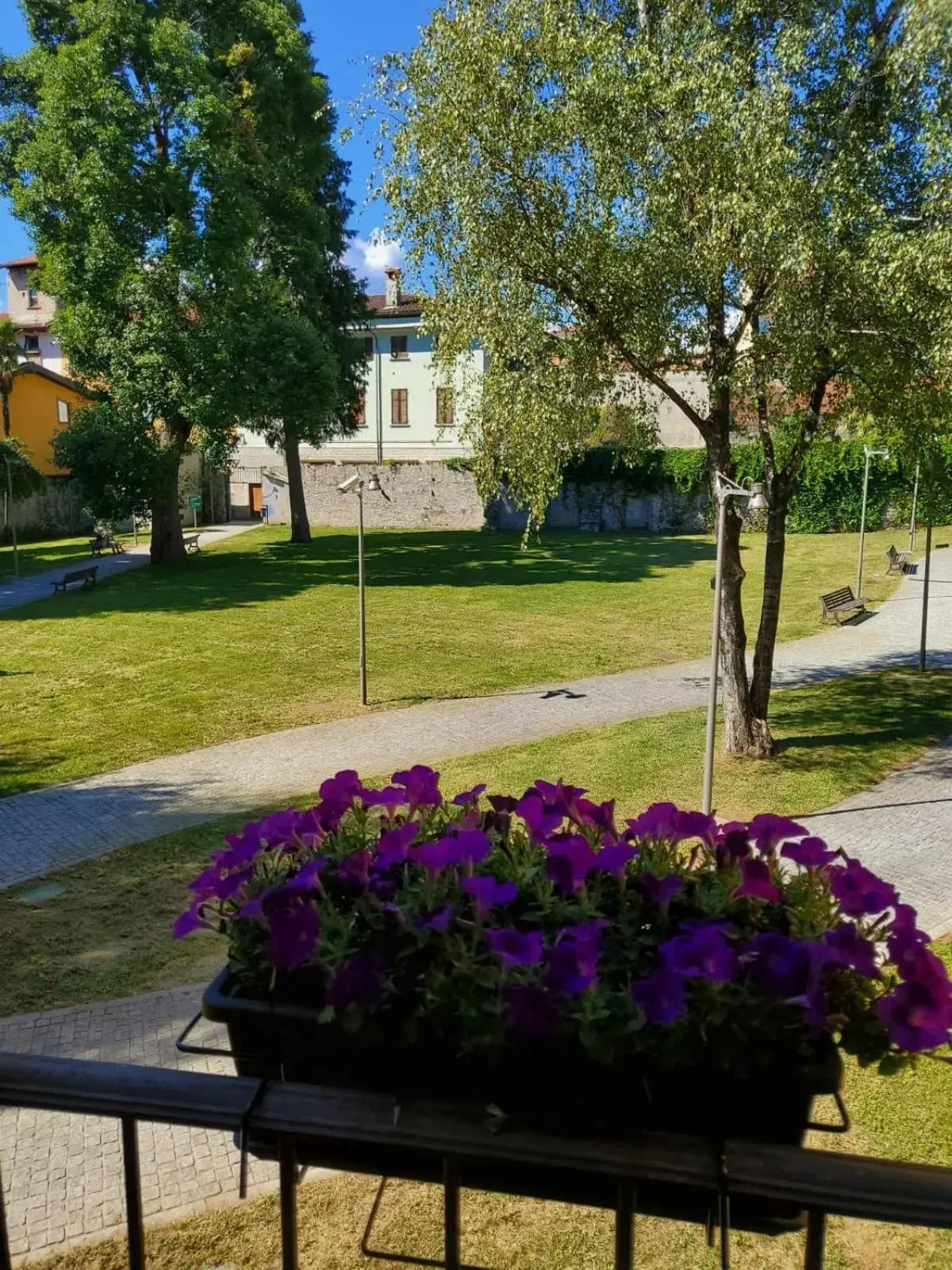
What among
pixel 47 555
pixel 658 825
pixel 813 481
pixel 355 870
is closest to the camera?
pixel 355 870

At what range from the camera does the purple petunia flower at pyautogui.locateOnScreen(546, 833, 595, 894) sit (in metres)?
1.74

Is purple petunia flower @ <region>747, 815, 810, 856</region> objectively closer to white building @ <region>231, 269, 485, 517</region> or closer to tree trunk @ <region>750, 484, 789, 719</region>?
tree trunk @ <region>750, 484, 789, 719</region>

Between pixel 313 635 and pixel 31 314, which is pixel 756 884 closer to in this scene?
pixel 313 635

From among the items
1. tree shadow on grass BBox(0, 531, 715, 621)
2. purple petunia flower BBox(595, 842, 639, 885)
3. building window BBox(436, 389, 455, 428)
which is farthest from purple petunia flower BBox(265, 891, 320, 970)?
tree shadow on grass BBox(0, 531, 715, 621)

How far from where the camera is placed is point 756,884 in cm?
171

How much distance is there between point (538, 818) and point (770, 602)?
8.49 meters

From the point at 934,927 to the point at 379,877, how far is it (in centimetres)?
569

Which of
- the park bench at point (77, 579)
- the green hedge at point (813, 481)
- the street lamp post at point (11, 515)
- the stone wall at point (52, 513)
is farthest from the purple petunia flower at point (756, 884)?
the stone wall at point (52, 513)

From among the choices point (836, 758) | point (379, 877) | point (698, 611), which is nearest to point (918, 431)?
point (836, 758)

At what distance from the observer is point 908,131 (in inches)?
311

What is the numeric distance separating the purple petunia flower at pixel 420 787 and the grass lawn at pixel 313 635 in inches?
348

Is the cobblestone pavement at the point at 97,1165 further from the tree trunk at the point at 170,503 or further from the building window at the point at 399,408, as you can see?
the building window at the point at 399,408

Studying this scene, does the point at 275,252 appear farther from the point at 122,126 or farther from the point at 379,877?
the point at 379,877

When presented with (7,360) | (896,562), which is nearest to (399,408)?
(7,360)
